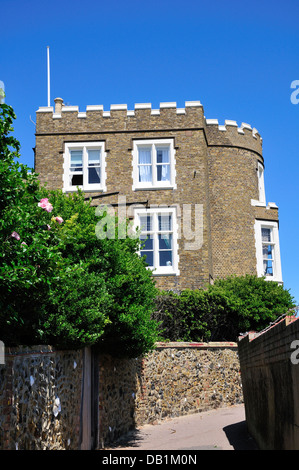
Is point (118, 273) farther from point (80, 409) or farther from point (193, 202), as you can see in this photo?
point (193, 202)

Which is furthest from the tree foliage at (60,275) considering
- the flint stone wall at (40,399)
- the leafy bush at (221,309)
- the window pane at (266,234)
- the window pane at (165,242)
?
the window pane at (266,234)

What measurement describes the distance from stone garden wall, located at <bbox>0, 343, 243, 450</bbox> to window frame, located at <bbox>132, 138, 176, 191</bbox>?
763 cm

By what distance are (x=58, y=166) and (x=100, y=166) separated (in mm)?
1912

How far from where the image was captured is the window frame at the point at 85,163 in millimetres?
26792

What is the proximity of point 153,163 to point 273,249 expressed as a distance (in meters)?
7.51

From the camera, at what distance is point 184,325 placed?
24.0 meters

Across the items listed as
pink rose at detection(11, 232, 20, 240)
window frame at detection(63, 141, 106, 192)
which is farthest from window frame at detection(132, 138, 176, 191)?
pink rose at detection(11, 232, 20, 240)

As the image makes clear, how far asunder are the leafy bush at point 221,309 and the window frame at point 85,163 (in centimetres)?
619

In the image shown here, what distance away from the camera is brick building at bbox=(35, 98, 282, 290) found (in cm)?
2600

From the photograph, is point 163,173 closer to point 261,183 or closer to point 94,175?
point 94,175

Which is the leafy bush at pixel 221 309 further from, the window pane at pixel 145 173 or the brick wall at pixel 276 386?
the brick wall at pixel 276 386
